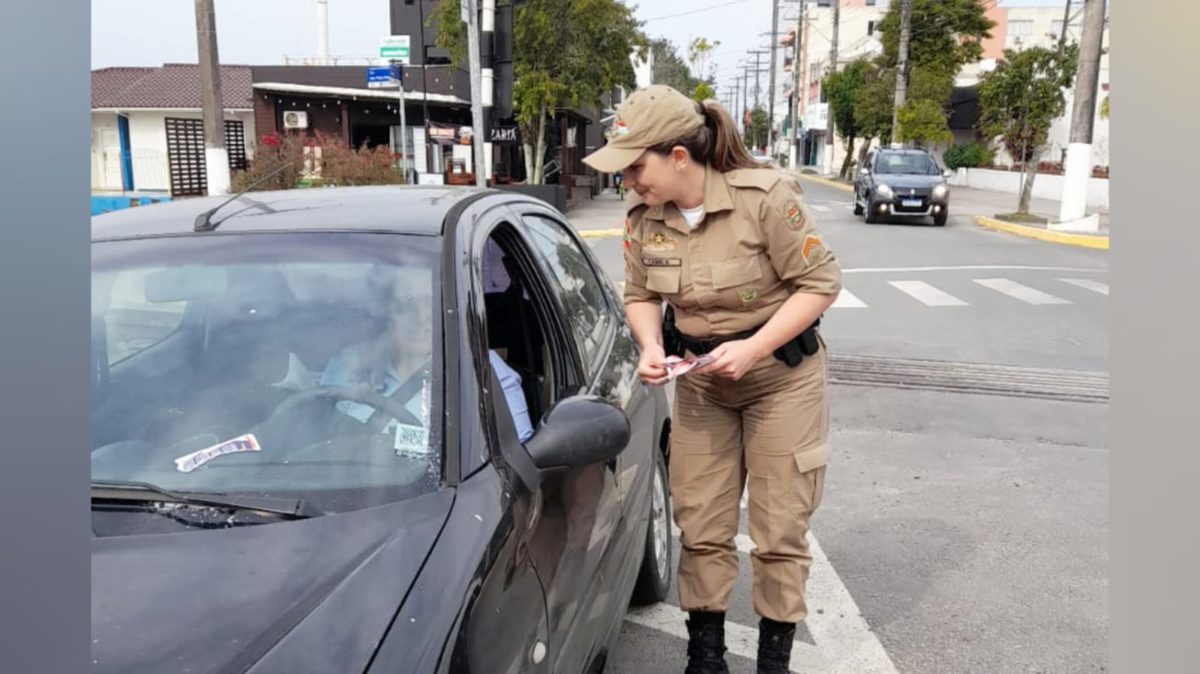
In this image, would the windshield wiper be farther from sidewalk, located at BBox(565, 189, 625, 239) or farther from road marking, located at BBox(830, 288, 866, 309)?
sidewalk, located at BBox(565, 189, 625, 239)

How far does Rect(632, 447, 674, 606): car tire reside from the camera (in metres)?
3.55

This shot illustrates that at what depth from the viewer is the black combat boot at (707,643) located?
3074mm

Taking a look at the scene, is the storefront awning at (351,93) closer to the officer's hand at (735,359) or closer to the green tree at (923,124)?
the green tree at (923,124)

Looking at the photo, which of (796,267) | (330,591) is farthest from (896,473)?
(330,591)

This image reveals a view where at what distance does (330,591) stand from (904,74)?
120 feet

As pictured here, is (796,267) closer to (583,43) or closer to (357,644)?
(357,644)

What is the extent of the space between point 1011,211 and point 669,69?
58816 mm

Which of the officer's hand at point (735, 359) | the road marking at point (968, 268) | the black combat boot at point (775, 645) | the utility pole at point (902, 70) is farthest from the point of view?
the utility pole at point (902, 70)

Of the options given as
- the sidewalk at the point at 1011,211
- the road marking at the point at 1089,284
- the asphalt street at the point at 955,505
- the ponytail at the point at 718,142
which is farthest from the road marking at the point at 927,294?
the ponytail at the point at 718,142

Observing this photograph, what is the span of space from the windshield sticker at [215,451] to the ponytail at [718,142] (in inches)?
58.4

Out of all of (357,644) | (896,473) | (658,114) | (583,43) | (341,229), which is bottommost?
(896,473)

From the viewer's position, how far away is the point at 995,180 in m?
38.5

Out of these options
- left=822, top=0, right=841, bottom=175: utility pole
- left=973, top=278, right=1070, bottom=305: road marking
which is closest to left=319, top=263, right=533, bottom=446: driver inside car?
left=973, top=278, right=1070, bottom=305: road marking
